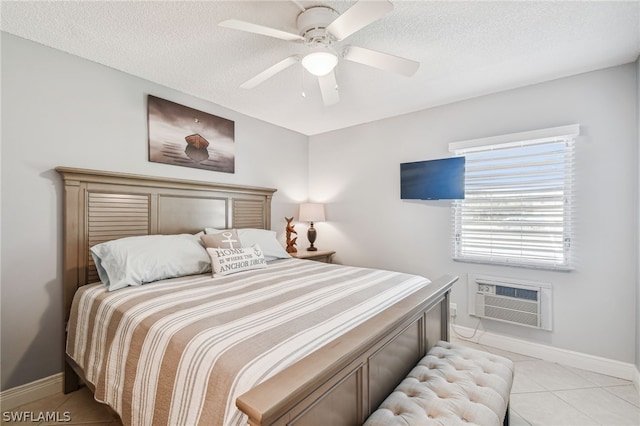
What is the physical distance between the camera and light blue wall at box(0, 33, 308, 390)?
6.20 feet

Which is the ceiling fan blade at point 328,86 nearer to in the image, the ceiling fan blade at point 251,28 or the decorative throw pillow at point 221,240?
the ceiling fan blade at point 251,28

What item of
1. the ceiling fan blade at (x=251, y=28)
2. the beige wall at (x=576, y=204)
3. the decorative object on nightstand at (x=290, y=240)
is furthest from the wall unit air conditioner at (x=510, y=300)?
the ceiling fan blade at (x=251, y=28)

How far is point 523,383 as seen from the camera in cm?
218

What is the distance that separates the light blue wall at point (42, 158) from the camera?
189 cm

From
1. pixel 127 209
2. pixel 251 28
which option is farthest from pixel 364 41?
pixel 127 209

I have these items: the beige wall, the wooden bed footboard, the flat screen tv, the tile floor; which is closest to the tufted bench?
the wooden bed footboard

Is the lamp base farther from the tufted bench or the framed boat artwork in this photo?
the tufted bench

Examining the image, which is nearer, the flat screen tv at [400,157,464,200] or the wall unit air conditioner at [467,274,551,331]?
the wall unit air conditioner at [467,274,551,331]

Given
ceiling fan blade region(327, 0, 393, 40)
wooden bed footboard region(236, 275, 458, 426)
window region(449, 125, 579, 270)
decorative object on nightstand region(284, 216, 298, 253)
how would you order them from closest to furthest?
wooden bed footboard region(236, 275, 458, 426) → ceiling fan blade region(327, 0, 393, 40) → window region(449, 125, 579, 270) → decorative object on nightstand region(284, 216, 298, 253)

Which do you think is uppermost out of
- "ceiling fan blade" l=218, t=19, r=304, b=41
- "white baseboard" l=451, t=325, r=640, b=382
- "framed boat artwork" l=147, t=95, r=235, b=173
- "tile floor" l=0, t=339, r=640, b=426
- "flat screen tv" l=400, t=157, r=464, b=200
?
"ceiling fan blade" l=218, t=19, r=304, b=41

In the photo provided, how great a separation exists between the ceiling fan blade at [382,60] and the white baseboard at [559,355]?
2.55m

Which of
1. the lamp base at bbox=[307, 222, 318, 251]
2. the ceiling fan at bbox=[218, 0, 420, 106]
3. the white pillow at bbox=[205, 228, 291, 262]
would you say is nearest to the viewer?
the ceiling fan at bbox=[218, 0, 420, 106]

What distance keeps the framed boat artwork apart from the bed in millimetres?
293

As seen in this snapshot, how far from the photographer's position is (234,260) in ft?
7.60
